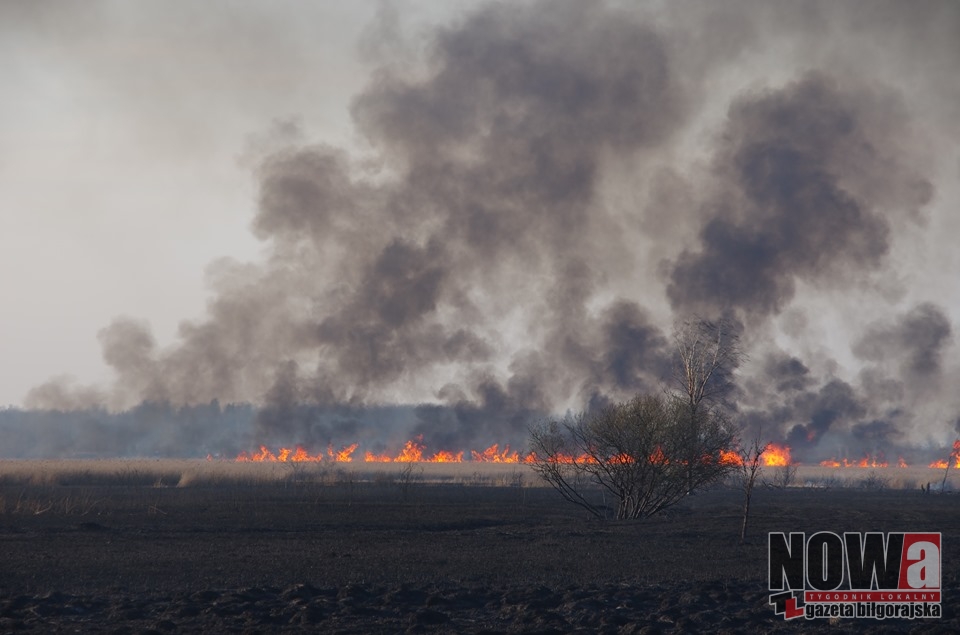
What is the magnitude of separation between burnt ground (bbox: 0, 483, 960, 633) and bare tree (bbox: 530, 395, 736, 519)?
1.48m

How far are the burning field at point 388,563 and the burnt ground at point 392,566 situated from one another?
0.06 meters

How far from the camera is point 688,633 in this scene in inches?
536

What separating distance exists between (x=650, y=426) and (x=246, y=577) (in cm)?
1818

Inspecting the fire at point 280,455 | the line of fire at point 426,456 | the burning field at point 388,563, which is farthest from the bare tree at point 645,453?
the fire at point 280,455

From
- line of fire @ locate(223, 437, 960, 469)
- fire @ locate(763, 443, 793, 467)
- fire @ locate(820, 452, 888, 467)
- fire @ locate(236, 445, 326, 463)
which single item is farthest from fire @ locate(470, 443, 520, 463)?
fire @ locate(820, 452, 888, 467)

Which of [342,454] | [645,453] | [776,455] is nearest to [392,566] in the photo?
[645,453]

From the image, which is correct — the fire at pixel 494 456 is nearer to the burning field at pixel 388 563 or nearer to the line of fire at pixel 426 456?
the line of fire at pixel 426 456

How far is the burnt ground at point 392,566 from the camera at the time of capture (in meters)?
14.3

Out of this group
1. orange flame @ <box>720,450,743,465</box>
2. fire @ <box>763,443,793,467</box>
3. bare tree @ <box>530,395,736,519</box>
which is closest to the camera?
bare tree @ <box>530,395,736,519</box>

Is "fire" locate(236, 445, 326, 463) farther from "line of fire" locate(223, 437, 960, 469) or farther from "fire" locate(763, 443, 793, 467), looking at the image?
"fire" locate(763, 443, 793, 467)

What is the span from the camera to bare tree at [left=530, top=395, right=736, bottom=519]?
32.3 meters

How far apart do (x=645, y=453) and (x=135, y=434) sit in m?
100

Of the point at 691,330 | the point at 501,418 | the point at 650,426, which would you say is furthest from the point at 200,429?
the point at 650,426

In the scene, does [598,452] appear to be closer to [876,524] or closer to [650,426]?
[650,426]
